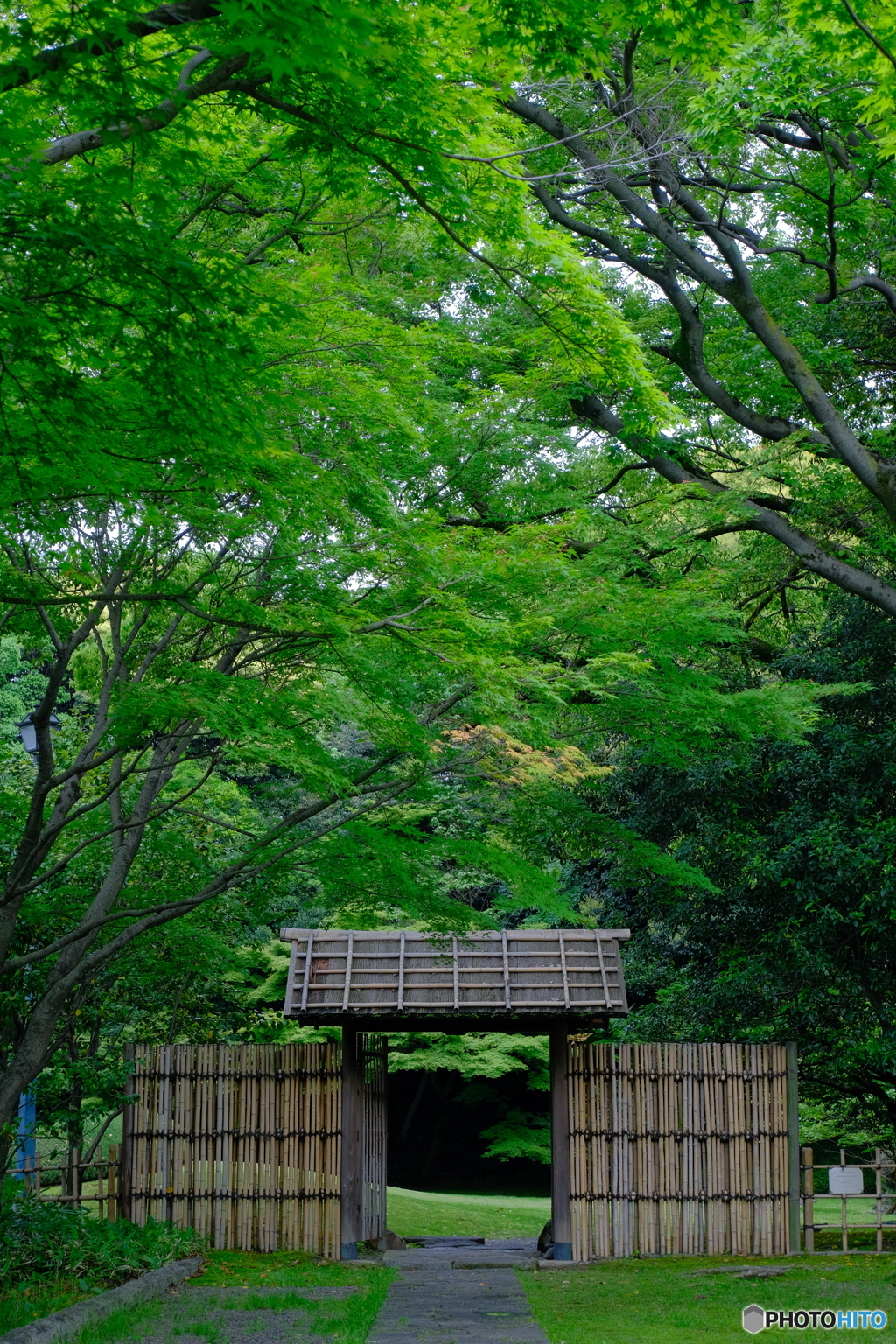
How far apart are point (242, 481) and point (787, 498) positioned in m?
8.86

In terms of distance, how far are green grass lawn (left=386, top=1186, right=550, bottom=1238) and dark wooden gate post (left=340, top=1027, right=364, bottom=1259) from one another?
16.6ft

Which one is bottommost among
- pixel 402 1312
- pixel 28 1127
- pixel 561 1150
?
pixel 402 1312

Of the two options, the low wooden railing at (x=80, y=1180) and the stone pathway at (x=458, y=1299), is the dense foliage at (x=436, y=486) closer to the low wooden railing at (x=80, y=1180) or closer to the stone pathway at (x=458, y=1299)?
the low wooden railing at (x=80, y=1180)

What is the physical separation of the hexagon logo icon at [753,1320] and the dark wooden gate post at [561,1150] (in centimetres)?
338

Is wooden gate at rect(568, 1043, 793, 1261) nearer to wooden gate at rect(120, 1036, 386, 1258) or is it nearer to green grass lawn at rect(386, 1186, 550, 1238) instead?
wooden gate at rect(120, 1036, 386, 1258)

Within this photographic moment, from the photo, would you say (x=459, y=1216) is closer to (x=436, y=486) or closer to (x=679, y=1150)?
(x=679, y=1150)

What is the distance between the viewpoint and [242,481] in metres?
6.36

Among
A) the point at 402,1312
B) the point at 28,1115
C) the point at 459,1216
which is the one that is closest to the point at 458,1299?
the point at 402,1312

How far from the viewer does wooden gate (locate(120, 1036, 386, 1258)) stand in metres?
11.4

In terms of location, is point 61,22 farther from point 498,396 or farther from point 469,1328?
point 469,1328

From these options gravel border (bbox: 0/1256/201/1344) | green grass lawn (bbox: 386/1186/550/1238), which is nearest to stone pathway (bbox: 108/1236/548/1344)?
gravel border (bbox: 0/1256/201/1344)

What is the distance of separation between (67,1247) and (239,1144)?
268 centimetres

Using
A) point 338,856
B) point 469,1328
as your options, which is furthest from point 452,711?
point 469,1328

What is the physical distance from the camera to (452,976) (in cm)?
1204
